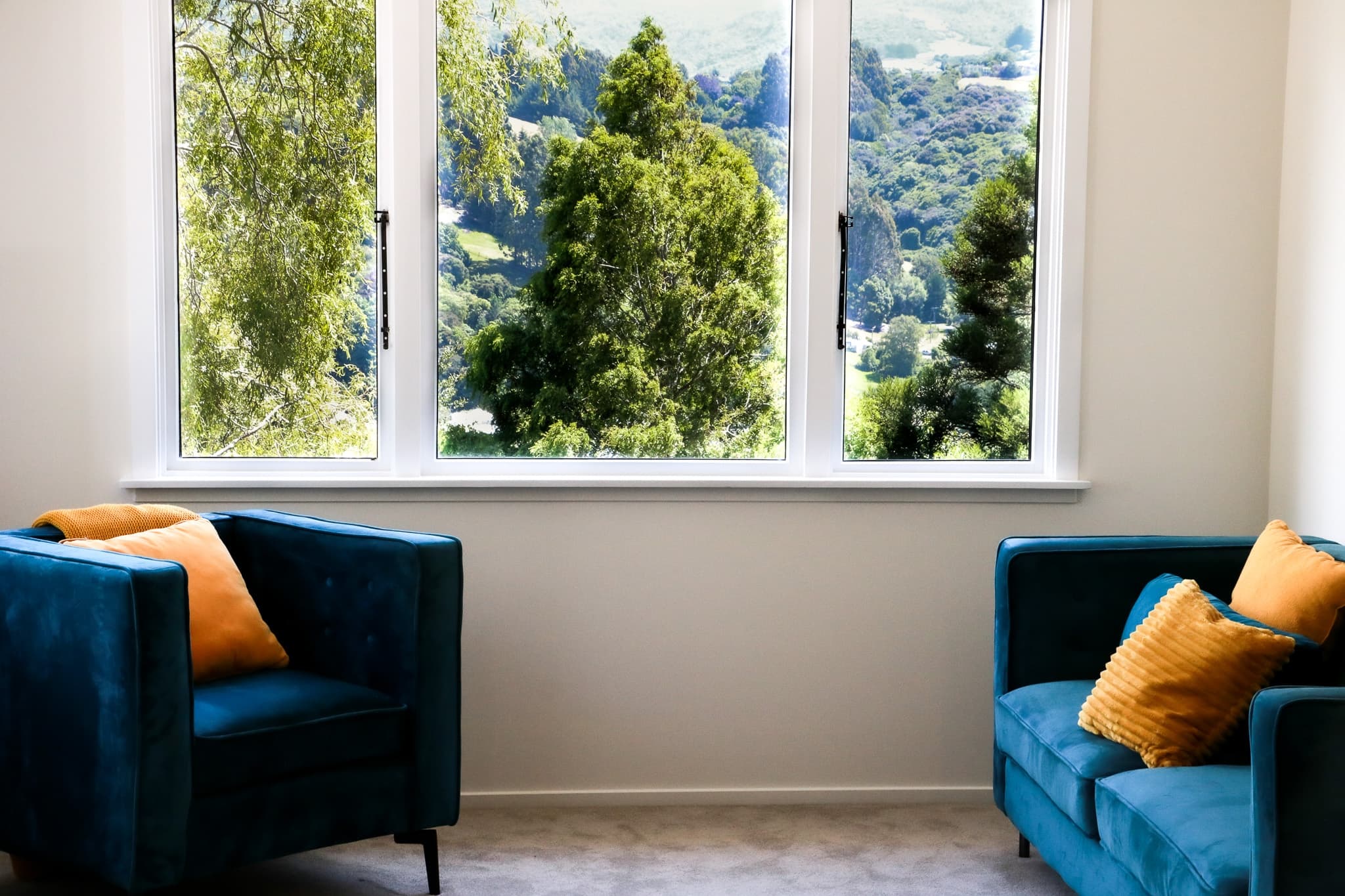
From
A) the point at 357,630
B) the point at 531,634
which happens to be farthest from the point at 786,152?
the point at 357,630

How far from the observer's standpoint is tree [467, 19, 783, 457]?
3.13m

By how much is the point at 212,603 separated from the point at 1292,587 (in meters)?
2.19

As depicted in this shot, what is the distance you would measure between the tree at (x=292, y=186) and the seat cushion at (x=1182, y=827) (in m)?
2.08

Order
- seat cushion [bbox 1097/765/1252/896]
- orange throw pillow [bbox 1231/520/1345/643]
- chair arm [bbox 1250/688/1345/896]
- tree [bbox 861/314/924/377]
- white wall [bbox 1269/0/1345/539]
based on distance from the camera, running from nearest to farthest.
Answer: chair arm [bbox 1250/688/1345/896], seat cushion [bbox 1097/765/1252/896], orange throw pillow [bbox 1231/520/1345/643], white wall [bbox 1269/0/1345/539], tree [bbox 861/314/924/377]

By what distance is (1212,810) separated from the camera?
1.81m

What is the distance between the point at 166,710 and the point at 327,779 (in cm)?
40

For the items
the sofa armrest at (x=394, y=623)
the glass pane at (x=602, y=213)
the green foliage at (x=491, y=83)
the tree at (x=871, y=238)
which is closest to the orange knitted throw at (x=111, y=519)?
the sofa armrest at (x=394, y=623)

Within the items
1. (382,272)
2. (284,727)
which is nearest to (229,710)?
(284,727)

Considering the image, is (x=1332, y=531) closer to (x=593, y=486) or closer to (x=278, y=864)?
(x=593, y=486)

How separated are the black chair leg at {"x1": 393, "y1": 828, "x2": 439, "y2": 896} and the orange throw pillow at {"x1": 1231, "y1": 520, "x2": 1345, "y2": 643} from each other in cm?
177

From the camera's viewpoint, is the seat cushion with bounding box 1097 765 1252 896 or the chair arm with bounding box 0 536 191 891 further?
the chair arm with bounding box 0 536 191 891

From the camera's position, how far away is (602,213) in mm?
3137

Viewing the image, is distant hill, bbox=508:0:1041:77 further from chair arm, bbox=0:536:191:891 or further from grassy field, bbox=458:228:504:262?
chair arm, bbox=0:536:191:891

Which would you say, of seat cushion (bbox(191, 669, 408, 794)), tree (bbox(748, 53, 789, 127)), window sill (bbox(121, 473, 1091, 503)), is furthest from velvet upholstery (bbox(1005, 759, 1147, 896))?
tree (bbox(748, 53, 789, 127))
